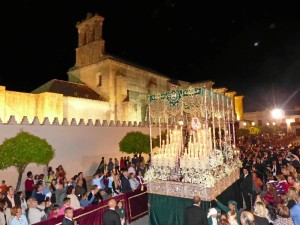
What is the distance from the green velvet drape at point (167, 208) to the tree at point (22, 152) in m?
7.29

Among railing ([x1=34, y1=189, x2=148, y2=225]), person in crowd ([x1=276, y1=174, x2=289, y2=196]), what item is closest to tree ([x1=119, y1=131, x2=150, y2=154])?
railing ([x1=34, y1=189, x2=148, y2=225])

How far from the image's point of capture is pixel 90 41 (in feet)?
103

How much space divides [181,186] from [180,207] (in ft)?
1.85

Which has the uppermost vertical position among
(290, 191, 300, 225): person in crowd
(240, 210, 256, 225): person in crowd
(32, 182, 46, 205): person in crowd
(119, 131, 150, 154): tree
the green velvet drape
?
(119, 131, 150, 154): tree

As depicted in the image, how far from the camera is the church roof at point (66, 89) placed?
25.0 meters

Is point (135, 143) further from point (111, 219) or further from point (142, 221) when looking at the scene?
point (111, 219)

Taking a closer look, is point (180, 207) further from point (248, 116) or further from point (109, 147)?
point (248, 116)

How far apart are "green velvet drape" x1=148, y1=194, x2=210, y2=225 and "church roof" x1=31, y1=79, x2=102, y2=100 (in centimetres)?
1924

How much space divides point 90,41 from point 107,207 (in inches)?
1080

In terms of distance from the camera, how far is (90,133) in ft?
62.0

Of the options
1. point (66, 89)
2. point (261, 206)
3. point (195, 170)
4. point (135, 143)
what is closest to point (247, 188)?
point (195, 170)

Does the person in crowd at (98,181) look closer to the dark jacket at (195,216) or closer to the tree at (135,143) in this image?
the dark jacket at (195,216)

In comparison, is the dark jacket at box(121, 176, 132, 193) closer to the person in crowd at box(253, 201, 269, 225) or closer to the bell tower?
the person in crowd at box(253, 201, 269, 225)

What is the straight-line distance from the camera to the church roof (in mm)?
24987
